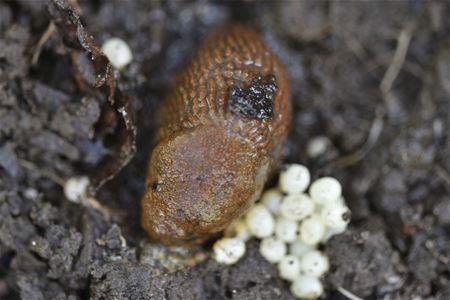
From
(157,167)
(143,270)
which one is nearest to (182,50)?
(157,167)

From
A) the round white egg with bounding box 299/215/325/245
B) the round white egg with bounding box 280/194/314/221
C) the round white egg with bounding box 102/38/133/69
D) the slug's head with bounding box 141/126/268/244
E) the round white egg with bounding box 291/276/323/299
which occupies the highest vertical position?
the round white egg with bounding box 102/38/133/69

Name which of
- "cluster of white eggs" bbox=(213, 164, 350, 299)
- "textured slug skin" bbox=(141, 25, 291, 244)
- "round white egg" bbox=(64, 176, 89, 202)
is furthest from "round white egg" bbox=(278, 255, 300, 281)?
"round white egg" bbox=(64, 176, 89, 202)

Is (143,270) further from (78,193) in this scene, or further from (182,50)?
(182,50)

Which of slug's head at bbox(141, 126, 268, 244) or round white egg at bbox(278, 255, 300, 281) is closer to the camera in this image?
slug's head at bbox(141, 126, 268, 244)

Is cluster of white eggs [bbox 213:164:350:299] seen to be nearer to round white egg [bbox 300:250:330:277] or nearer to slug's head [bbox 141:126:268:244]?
round white egg [bbox 300:250:330:277]

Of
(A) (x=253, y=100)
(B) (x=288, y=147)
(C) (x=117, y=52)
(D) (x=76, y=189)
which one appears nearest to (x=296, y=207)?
(B) (x=288, y=147)
